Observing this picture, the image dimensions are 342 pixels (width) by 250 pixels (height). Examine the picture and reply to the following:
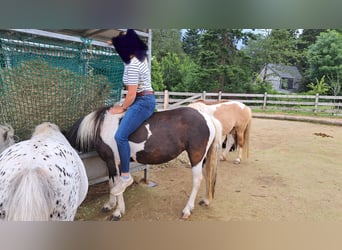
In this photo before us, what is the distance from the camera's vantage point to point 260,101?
779 cm

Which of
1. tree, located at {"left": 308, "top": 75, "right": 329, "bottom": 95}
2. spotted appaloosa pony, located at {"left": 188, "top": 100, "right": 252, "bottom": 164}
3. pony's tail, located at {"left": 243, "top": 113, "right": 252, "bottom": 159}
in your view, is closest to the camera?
spotted appaloosa pony, located at {"left": 188, "top": 100, "right": 252, "bottom": 164}

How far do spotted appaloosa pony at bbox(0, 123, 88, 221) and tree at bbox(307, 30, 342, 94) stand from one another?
10391 millimetres

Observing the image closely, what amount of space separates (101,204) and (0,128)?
948 mm

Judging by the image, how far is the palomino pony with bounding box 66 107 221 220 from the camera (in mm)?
1663

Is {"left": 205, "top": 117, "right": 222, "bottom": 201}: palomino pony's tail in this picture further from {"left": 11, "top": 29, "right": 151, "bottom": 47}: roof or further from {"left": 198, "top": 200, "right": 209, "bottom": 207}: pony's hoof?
{"left": 11, "top": 29, "right": 151, "bottom": 47}: roof

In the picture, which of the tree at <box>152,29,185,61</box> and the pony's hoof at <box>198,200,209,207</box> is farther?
the tree at <box>152,29,185,61</box>

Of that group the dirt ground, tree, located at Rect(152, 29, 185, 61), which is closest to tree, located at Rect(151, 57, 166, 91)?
tree, located at Rect(152, 29, 185, 61)

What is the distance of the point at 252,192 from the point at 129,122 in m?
1.34

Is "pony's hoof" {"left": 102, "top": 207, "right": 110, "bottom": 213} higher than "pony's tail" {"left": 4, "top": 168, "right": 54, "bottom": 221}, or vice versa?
"pony's tail" {"left": 4, "top": 168, "right": 54, "bottom": 221}

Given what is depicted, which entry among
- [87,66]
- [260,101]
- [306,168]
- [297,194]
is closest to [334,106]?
[260,101]

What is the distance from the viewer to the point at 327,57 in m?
9.50

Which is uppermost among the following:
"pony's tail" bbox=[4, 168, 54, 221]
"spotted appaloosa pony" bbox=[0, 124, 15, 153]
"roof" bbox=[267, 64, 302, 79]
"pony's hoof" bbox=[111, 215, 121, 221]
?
"roof" bbox=[267, 64, 302, 79]

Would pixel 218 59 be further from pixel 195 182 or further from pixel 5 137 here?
pixel 5 137

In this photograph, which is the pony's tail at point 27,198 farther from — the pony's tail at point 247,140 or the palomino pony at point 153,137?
the pony's tail at point 247,140
